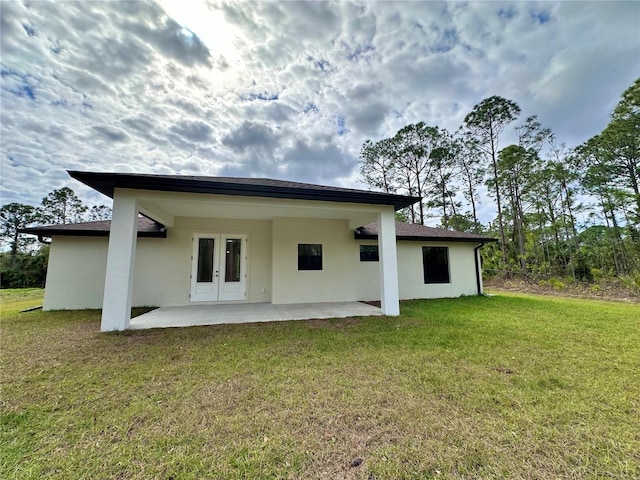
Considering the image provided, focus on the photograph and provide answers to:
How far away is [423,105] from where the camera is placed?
36.6 ft

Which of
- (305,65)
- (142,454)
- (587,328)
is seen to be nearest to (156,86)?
(305,65)

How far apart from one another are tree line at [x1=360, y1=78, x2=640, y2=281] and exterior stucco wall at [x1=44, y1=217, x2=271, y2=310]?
14217mm

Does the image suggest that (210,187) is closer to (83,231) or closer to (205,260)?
(205,260)

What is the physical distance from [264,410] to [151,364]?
2.07 meters

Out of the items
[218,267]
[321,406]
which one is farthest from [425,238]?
[321,406]

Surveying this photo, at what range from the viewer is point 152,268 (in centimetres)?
779

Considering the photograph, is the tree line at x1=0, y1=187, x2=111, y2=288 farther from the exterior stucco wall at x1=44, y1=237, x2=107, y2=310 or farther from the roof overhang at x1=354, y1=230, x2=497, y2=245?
the roof overhang at x1=354, y1=230, x2=497, y2=245

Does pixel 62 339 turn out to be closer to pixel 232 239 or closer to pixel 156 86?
pixel 232 239

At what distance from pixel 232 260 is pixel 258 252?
86 cm

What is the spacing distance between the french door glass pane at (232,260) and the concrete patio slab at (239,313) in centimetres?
94

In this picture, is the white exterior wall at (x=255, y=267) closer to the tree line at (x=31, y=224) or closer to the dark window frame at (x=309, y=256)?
the dark window frame at (x=309, y=256)

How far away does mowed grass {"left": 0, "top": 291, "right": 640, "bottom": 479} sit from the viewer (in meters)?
1.72

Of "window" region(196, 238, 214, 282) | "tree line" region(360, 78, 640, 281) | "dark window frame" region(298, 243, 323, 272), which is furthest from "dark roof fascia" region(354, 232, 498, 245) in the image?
"tree line" region(360, 78, 640, 281)

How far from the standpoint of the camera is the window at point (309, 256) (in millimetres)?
8438
